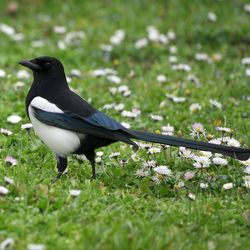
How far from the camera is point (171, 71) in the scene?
762 centimetres

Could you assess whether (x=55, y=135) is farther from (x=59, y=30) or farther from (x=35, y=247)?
(x=59, y=30)

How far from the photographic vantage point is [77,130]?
448 cm

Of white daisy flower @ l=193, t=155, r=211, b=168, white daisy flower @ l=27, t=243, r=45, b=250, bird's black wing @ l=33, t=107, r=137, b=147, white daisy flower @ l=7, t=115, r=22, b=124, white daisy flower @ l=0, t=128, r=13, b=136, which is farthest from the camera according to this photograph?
white daisy flower @ l=7, t=115, r=22, b=124

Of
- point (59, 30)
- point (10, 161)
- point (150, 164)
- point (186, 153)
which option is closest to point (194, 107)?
point (186, 153)

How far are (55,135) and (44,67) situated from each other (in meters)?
0.56

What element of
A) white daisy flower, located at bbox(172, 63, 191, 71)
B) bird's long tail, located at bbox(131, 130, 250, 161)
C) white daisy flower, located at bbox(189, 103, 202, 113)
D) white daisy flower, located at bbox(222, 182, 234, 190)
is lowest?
white daisy flower, located at bbox(222, 182, 234, 190)

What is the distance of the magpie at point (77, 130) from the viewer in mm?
4453

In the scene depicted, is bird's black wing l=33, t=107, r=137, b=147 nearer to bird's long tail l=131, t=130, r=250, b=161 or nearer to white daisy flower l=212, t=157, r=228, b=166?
bird's long tail l=131, t=130, r=250, b=161

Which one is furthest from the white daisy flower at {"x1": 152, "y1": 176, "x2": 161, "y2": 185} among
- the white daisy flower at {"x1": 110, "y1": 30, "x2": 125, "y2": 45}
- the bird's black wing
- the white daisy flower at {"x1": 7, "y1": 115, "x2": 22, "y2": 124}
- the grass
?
the white daisy flower at {"x1": 110, "y1": 30, "x2": 125, "y2": 45}

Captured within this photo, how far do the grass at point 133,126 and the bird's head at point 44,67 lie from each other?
25.8 inches

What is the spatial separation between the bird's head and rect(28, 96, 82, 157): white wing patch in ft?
0.79

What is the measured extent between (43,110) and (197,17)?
16.0ft

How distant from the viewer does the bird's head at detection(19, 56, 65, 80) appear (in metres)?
4.80

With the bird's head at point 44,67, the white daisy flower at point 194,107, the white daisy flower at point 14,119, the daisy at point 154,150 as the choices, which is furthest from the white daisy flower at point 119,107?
the bird's head at point 44,67
